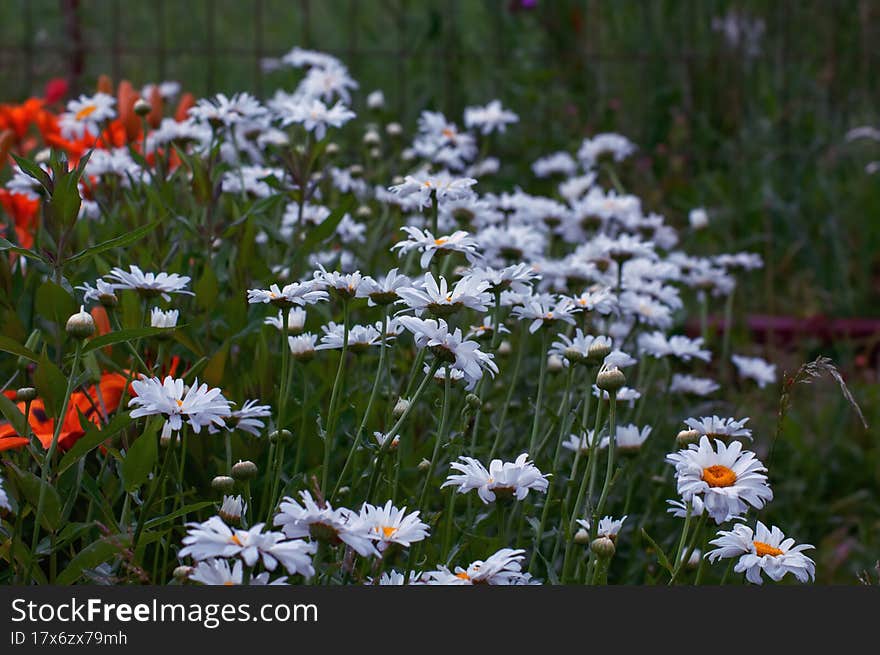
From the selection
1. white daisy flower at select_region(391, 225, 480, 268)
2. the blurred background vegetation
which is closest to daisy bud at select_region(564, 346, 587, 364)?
white daisy flower at select_region(391, 225, 480, 268)

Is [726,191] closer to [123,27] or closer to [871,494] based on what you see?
[871,494]

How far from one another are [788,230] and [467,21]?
2.79 m

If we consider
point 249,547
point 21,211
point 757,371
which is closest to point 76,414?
point 249,547

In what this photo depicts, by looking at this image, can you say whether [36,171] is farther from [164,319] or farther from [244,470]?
[244,470]

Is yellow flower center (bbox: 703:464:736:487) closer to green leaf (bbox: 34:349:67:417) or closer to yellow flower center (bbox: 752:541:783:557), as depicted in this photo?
yellow flower center (bbox: 752:541:783:557)

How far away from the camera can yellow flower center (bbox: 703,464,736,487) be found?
3.48ft

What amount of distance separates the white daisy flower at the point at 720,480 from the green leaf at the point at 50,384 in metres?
0.58

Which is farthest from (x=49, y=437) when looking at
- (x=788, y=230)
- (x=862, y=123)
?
(x=862, y=123)

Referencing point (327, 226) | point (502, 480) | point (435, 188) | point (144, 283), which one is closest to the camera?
point (502, 480)

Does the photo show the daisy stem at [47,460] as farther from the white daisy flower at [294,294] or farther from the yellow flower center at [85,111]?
the yellow flower center at [85,111]

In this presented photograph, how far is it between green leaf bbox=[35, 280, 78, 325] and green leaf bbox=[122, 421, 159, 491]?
0.67ft

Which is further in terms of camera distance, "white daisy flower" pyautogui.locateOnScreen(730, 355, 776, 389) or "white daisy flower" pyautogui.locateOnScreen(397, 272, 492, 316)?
"white daisy flower" pyautogui.locateOnScreen(730, 355, 776, 389)

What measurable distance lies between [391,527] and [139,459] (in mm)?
254

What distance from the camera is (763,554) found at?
1.09m
